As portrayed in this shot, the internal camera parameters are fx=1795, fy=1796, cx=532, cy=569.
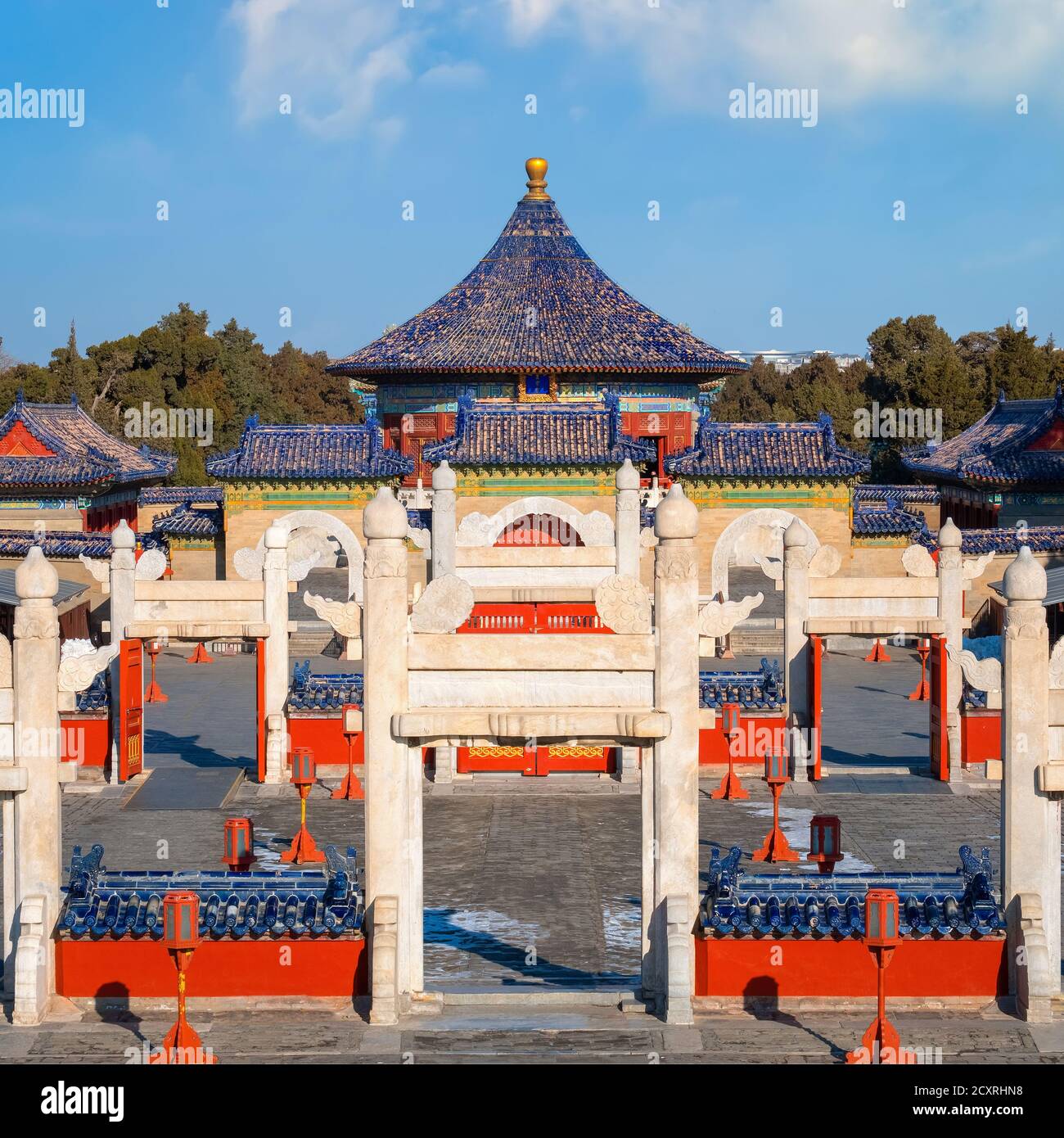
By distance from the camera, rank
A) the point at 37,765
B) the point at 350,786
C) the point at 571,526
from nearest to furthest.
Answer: the point at 37,765 < the point at 350,786 < the point at 571,526

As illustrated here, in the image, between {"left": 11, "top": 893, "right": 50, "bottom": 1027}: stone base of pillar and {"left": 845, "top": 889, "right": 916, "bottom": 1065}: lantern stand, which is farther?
{"left": 11, "top": 893, "right": 50, "bottom": 1027}: stone base of pillar

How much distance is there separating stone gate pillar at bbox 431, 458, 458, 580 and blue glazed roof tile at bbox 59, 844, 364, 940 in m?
9.54

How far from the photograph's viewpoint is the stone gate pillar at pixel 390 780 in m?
12.4

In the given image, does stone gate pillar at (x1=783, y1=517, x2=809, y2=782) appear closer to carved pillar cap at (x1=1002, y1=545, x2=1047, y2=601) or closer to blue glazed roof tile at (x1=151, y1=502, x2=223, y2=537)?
carved pillar cap at (x1=1002, y1=545, x2=1047, y2=601)

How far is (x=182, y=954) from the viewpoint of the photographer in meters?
11.3

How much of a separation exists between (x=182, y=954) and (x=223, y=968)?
3.68 feet

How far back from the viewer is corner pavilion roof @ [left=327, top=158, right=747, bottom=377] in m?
49.1

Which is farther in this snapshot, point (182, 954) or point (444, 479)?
point (444, 479)

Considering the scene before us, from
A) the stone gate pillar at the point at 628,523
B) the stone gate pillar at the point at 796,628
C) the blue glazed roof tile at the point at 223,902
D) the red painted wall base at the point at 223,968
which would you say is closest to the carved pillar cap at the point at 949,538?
the stone gate pillar at the point at 796,628

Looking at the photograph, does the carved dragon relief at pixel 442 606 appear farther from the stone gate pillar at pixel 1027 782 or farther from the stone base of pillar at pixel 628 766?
the stone base of pillar at pixel 628 766

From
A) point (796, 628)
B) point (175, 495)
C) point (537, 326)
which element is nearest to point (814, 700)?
point (796, 628)

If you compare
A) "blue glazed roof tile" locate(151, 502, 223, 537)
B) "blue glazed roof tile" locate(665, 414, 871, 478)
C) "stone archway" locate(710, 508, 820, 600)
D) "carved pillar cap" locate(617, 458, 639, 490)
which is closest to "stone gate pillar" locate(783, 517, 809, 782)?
"carved pillar cap" locate(617, 458, 639, 490)

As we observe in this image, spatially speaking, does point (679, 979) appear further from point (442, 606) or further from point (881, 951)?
point (442, 606)

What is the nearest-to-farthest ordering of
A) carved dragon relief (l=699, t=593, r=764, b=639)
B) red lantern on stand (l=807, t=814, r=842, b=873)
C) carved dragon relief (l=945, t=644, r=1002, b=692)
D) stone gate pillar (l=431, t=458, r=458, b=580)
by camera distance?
carved dragon relief (l=945, t=644, r=1002, b=692) → red lantern on stand (l=807, t=814, r=842, b=873) → carved dragon relief (l=699, t=593, r=764, b=639) → stone gate pillar (l=431, t=458, r=458, b=580)
